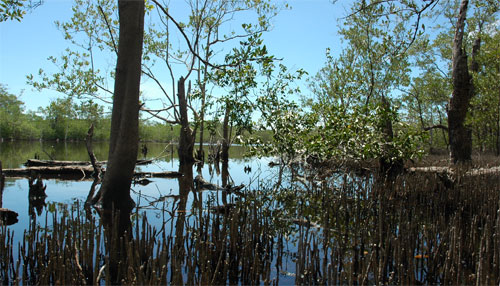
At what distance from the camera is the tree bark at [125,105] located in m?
7.33

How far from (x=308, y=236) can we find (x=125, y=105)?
14.6 ft

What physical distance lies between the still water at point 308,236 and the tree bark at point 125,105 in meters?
0.74

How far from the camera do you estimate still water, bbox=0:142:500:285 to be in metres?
3.25

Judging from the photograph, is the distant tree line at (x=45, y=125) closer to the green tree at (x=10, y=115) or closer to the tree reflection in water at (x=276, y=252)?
the green tree at (x=10, y=115)

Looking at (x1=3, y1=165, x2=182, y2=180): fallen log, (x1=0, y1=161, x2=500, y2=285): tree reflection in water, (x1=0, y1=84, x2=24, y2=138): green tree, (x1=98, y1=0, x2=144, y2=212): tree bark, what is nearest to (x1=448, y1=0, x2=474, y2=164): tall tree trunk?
(x1=0, y1=161, x2=500, y2=285): tree reflection in water

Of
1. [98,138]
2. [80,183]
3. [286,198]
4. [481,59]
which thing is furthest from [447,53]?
[98,138]

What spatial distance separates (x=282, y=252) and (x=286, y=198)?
144 inches

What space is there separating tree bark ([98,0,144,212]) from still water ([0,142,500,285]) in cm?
74

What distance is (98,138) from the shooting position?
70.1 m

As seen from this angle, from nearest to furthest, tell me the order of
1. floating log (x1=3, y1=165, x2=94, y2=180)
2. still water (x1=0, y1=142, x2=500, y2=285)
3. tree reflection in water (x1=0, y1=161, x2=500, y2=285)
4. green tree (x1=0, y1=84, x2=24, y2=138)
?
tree reflection in water (x1=0, y1=161, x2=500, y2=285), still water (x1=0, y1=142, x2=500, y2=285), floating log (x1=3, y1=165, x2=94, y2=180), green tree (x1=0, y1=84, x2=24, y2=138)

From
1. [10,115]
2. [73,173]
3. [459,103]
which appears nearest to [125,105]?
[73,173]

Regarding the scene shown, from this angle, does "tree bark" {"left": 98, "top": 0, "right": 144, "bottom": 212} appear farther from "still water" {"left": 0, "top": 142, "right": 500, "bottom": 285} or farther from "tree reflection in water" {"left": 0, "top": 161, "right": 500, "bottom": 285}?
"tree reflection in water" {"left": 0, "top": 161, "right": 500, "bottom": 285}

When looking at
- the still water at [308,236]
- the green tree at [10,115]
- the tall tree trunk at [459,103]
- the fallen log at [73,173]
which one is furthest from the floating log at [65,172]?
the green tree at [10,115]

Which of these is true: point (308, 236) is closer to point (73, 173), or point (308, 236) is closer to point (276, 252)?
point (276, 252)
